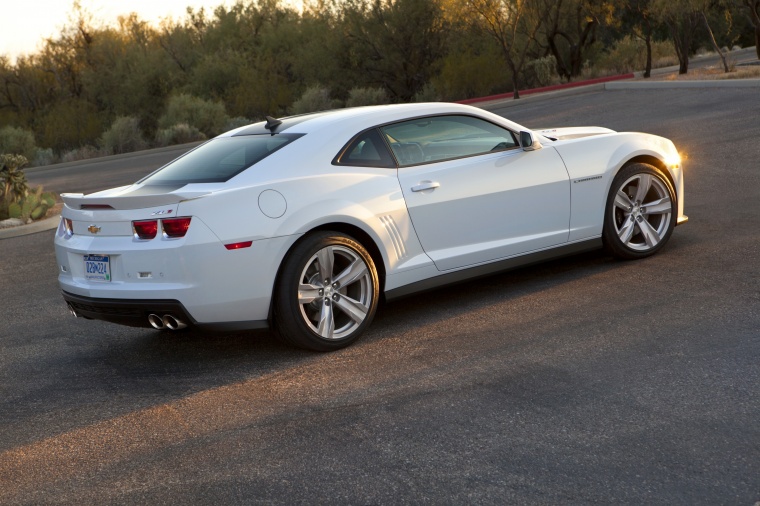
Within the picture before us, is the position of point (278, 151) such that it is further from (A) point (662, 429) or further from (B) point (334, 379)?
(A) point (662, 429)

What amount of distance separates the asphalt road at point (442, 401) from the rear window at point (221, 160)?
1214 mm

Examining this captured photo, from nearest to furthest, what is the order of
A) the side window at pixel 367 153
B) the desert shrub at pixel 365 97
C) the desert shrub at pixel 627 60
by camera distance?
the side window at pixel 367 153
the desert shrub at pixel 627 60
the desert shrub at pixel 365 97

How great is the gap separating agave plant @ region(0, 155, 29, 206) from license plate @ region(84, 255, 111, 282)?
398 inches

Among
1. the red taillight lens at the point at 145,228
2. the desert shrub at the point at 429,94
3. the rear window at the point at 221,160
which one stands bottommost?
the desert shrub at the point at 429,94

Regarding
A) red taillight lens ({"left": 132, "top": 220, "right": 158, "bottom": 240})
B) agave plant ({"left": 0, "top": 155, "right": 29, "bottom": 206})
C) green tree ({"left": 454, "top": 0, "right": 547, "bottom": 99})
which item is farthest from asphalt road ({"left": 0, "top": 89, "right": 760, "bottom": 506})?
green tree ({"left": 454, "top": 0, "right": 547, "bottom": 99})

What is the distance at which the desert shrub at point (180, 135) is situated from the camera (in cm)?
3291

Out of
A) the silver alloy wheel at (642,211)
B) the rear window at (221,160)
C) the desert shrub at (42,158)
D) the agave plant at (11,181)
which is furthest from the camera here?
the desert shrub at (42,158)

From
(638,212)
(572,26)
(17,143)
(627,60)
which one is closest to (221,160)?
(638,212)

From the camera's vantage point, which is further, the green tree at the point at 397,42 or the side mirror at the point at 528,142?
the green tree at the point at 397,42

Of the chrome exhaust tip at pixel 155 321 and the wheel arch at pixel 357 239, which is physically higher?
the wheel arch at pixel 357 239

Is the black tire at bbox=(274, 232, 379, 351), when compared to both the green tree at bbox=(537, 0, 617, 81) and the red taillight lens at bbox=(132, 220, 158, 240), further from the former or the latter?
the green tree at bbox=(537, 0, 617, 81)

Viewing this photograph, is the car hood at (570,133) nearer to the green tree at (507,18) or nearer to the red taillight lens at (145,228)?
the red taillight lens at (145,228)

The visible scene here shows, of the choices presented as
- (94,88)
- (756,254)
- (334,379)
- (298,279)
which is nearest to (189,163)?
(298,279)

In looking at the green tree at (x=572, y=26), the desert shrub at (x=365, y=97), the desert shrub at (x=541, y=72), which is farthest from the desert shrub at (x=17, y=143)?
the green tree at (x=572, y=26)
